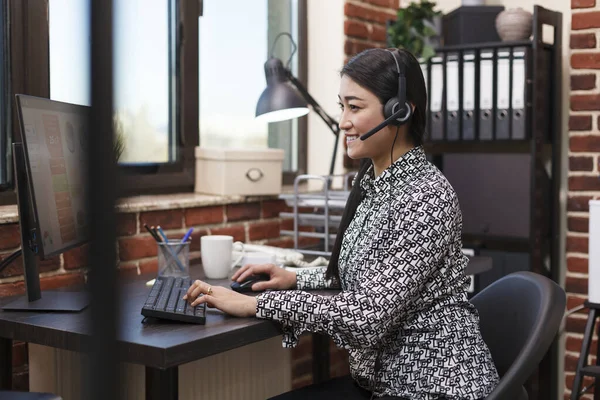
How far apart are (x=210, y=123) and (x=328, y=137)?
51 cm

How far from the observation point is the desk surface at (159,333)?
1228 millimetres

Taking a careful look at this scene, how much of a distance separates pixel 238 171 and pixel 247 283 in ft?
2.73

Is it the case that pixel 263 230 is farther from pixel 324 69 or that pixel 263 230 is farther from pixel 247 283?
pixel 247 283

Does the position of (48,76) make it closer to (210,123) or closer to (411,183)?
(210,123)

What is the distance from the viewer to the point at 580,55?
2578 millimetres

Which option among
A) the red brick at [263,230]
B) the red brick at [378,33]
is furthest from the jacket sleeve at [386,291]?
the red brick at [378,33]

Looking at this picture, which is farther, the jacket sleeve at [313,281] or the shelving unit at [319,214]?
the shelving unit at [319,214]

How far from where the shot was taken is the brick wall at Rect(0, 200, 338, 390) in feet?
5.90

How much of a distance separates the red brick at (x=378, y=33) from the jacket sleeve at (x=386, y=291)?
1.70 m

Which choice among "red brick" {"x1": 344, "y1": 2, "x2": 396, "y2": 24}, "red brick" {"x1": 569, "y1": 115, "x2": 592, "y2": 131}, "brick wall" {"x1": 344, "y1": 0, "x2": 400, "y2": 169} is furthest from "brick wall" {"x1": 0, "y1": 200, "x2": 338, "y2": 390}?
"red brick" {"x1": 569, "y1": 115, "x2": 592, "y2": 131}

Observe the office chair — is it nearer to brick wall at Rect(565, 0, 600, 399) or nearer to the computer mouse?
the computer mouse

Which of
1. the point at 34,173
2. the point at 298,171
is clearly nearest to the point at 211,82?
the point at 298,171

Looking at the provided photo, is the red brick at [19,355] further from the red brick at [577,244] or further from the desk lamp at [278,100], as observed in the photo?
the red brick at [577,244]

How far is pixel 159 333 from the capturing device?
4.34ft
